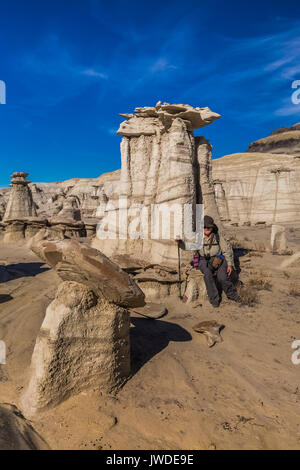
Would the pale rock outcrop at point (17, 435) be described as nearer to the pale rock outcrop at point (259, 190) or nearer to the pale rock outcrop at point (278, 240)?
the pale rock outcrop at point (278, 240)

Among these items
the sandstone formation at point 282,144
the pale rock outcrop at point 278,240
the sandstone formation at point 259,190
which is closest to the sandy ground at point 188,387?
the pale rock outcrop at point 278,240

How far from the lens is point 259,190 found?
65.4 feet

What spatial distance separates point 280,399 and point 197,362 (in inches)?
30.4

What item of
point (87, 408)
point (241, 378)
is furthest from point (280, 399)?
point (87, 408)

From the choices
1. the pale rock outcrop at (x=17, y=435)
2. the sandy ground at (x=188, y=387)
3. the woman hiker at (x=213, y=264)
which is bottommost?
the sandy ground at (x=188, y=387)

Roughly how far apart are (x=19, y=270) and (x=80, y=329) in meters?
5.25

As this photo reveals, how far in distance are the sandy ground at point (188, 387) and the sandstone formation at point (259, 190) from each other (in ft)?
49.3

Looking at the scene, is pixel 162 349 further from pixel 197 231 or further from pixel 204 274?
pixel 197 231

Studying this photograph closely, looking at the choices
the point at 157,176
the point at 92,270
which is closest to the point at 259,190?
the point at 157,176

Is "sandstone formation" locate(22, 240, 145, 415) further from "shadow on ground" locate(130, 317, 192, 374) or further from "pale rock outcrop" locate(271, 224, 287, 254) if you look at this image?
"pale rock outcrop" locate(271, 224, 287, 254)

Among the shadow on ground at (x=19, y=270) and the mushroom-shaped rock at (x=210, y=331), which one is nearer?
the mushroom-shaped rock at (x=210, y=331)

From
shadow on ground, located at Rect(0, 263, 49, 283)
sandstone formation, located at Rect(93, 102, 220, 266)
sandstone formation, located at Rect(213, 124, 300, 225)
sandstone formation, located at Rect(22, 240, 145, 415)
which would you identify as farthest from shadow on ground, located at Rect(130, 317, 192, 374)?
sandstone formation, located at Rect(213, 124, 300, 225)

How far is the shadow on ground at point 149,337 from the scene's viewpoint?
8.36ft

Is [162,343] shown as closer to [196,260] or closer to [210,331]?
[210,331]
